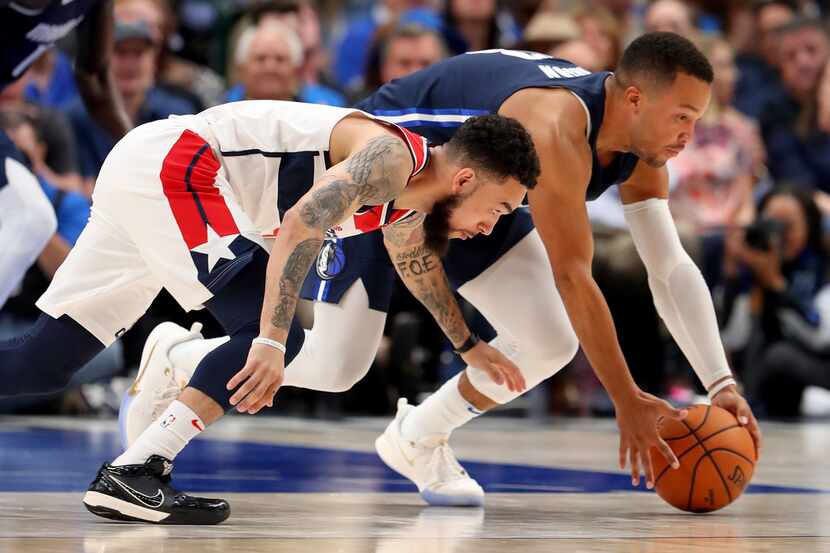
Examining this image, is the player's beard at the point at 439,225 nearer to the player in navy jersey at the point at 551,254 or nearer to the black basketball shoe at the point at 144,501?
the player in navy jersey at the point at 551,254

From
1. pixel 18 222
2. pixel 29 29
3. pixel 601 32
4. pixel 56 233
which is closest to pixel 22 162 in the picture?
pixel 18 222

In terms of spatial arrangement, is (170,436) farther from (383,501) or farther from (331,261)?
(331,261)

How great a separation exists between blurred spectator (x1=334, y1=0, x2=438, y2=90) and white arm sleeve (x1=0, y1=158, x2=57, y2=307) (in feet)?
17.9

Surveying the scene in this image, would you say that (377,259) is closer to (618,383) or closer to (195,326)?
(195,326)

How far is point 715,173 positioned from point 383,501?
6.14 meters

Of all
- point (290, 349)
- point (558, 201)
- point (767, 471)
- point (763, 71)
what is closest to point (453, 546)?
point (290, 349)

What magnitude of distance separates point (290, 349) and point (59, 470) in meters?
1.97

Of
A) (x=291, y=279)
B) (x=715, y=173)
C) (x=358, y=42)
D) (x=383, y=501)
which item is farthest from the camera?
(x=358, y=42)

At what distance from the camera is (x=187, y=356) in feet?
17.8

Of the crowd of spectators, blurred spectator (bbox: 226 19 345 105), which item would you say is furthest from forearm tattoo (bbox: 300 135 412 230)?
blurred spectator (bbox: 226 19 345 105)

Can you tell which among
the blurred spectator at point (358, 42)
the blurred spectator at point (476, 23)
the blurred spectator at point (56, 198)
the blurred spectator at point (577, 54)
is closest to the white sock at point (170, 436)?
the blurred spectator at point (56, 198)

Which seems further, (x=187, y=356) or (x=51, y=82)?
(x=51, y=82)

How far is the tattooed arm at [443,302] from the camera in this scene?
522 centimetres

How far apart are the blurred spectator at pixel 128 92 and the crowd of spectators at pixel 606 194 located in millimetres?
12
